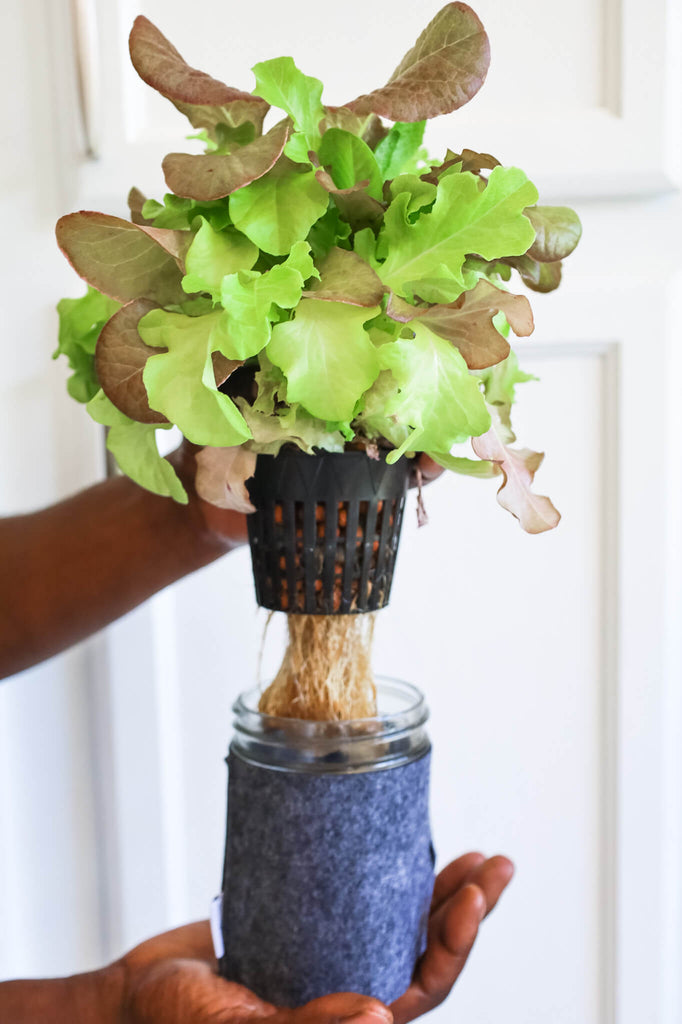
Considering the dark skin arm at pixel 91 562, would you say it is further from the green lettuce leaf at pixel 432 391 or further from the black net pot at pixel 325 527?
the green lettuce leaf at pixel 432 391

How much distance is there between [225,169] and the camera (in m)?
0.37

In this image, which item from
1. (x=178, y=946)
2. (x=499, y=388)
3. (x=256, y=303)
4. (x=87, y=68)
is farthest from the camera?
(x=87, y=68)

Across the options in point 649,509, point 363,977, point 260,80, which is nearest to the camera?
point 260,80

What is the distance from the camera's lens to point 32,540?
0.67 metres

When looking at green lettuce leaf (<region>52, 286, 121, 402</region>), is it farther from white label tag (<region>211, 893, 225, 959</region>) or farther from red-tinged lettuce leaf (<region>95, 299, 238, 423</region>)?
white label tag (<region>211, 893, 225, 959</region>)

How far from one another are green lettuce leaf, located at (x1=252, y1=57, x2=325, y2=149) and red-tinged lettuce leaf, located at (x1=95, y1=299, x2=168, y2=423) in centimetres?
10

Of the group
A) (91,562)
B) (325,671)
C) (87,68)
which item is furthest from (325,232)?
(87,68)

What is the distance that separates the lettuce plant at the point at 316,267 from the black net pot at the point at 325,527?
16 mm

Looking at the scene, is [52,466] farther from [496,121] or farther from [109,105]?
[496,121]

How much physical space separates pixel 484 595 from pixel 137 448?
434 mm

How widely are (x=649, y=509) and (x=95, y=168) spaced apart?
53cm

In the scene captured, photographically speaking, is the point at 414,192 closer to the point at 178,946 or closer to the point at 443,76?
the point at 443,76

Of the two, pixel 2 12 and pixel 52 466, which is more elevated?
pixel 2 12

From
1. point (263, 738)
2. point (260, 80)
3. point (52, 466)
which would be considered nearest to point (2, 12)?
point (52, 466)
